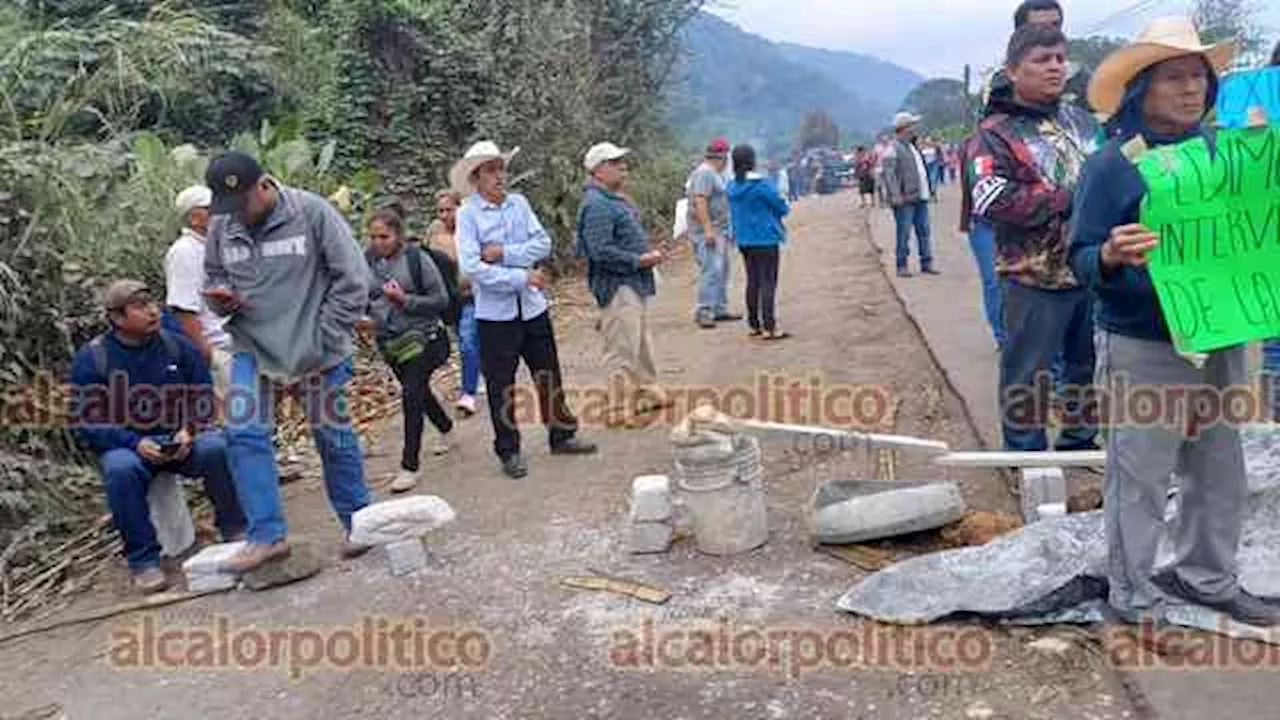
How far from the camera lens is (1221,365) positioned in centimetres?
338

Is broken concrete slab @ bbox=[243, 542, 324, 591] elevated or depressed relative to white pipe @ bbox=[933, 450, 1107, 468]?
depressed

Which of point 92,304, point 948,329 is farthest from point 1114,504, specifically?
point 92,304

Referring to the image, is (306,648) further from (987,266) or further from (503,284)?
(987,266)

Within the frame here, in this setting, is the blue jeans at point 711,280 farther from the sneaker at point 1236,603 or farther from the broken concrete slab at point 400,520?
the sneaker at point 1236,603

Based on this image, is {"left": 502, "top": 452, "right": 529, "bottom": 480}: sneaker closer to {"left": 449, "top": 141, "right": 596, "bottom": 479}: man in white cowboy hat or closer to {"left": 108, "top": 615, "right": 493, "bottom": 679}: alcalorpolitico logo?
{"left": 449, "top": 141, "right": 596, "bottom": 479}: man in white cowboy hat

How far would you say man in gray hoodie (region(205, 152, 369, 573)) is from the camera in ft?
15.6

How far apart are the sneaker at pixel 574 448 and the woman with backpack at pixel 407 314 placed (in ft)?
2.66

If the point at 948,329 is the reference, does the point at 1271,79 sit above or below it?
above

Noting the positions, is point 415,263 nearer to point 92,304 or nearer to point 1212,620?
point 92,304

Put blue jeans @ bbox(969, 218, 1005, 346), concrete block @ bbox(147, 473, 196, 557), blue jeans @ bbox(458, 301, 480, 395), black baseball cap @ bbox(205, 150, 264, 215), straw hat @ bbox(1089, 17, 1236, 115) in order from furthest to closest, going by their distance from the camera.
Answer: blue jeans @ bbox(458, 301, 480, 395) < blue jeans @ bbox(969, 218, 1005, 346) < concrete block @ bbox(147, 473, 196, 557) < black baseball cap @ bbox(205, 150, 264, 215) < straw hat @ bbox(1089, 17, 1236, 115)

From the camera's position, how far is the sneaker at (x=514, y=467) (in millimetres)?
6082

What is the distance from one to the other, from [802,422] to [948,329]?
2.35 meters

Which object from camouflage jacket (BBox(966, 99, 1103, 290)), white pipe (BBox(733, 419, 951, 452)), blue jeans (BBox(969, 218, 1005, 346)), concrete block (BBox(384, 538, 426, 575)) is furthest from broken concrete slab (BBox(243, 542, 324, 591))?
blue jeans (BBox(969, 218, 1005, 346))

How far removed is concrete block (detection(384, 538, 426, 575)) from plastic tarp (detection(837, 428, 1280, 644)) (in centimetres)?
189
